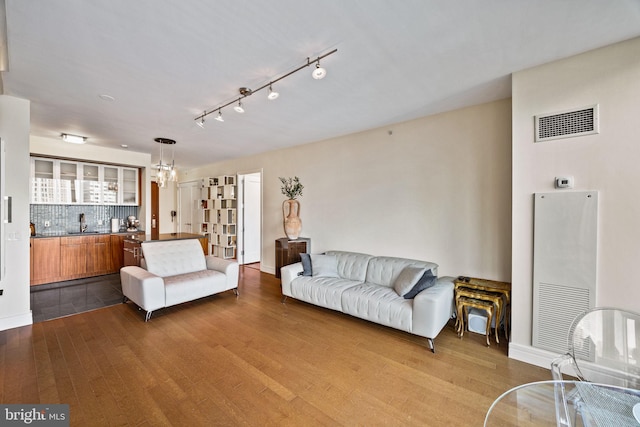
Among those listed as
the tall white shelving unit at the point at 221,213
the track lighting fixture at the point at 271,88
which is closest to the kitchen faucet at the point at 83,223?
the tall white shelving unit at the point at 221,213

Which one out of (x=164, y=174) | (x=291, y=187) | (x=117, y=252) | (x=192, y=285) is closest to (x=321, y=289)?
(x=192, y=285)

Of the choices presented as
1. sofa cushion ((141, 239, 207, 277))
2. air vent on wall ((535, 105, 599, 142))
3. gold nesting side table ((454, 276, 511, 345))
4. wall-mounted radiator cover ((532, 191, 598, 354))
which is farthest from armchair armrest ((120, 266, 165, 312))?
air vent on wall ((535, 105, 599, 142))

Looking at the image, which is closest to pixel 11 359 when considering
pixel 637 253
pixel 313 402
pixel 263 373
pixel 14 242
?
pixel 14 242

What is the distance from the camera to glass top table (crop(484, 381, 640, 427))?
121 centimetres

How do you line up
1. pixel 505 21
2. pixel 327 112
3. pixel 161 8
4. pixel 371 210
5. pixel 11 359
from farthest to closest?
pixel 371 210
pixel 327 112
pixel 11 359
pixel 505 21
pixel 161 8

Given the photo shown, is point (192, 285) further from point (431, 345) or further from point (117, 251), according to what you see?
point (117, 251)

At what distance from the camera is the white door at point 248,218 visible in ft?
20.7

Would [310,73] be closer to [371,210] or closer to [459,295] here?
[371,210]

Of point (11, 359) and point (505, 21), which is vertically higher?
point (505, 21)

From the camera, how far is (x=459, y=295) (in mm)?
2889

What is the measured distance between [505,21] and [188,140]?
4.74 m

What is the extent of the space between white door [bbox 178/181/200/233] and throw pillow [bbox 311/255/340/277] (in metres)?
5.27

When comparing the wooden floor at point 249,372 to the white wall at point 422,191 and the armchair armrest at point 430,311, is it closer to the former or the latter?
the armchair armrest at point 430,311

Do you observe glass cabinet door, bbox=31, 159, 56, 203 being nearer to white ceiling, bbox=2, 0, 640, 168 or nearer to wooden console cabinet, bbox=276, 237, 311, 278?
white ceiling, bbox=2, 0, 640, 168
